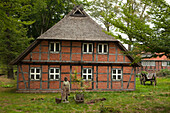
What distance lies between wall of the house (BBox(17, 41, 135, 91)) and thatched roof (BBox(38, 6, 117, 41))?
→ 67cm

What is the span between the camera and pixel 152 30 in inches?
313

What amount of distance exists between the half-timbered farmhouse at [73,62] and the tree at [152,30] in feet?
29.2

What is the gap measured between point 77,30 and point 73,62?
3.39m

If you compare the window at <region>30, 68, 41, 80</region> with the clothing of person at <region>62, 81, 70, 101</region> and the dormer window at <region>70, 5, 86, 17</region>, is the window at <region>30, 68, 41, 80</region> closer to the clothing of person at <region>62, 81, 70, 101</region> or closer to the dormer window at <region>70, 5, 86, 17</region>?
the clothing of person at <region>62, 81, 70, 101</region>

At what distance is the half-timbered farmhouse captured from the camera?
16.7 m

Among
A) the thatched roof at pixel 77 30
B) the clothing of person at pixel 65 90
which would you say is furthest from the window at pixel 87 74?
the clothing of person at pixel 65 90

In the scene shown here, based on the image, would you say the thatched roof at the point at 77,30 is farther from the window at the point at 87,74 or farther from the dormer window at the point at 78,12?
the window at the point at 87,74

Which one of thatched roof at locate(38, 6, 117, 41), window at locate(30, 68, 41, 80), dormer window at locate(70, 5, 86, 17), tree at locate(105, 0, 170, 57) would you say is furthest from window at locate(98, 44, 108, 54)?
tree at locate(105, 0, 170, 57)

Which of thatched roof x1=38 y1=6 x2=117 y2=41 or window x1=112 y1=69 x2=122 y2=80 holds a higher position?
thatched roof x1=38 y1=6 x2=117 y2=41

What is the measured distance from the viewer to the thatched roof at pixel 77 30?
16922 millimetres

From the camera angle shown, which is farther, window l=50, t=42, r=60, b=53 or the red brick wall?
window l=50, t=42, r=60, b=53

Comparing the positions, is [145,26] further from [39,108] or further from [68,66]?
[68,66]

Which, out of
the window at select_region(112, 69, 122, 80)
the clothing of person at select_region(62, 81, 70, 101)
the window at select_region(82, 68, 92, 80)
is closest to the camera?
the clothing of person at select_region(62, 81, 70, 101)

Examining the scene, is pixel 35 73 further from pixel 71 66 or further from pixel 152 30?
pixel 152 30
